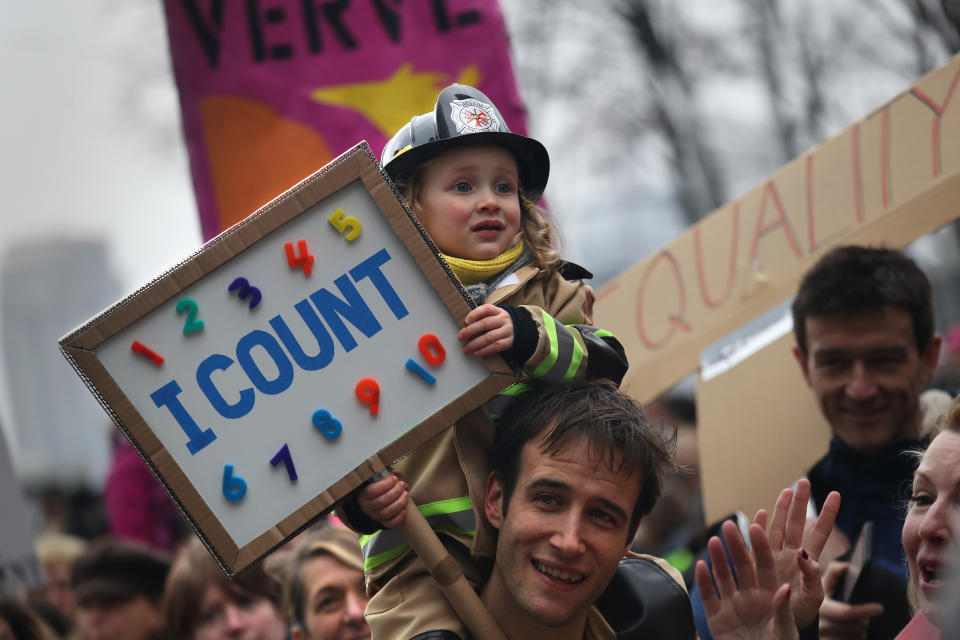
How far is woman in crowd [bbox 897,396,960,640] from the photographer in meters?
2.74

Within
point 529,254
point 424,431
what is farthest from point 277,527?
point 529,254

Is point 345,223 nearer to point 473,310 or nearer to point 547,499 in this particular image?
point 473,310

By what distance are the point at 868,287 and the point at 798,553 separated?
46.2 inches

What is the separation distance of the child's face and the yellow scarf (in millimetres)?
24

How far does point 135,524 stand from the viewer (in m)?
7.04

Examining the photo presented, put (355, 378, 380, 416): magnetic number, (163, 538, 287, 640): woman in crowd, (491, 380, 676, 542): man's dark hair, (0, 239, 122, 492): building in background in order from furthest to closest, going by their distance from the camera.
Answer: (0, 239, 122, 492): building in background < (163, 538, 287, 640): woman in crowd < (491, 380, 676, 542): man's dark hair < (355, 378, 380, 416): magnetic number

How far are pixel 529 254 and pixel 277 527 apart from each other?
1.00m

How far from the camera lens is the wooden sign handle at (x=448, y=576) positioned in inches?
113

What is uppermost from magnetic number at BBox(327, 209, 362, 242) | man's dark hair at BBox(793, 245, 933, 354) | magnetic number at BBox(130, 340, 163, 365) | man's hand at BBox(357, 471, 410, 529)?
magnetic number at BBox(327, 209, 362, 242)

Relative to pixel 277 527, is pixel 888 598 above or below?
below

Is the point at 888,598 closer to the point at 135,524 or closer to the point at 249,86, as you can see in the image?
the point at 249,86

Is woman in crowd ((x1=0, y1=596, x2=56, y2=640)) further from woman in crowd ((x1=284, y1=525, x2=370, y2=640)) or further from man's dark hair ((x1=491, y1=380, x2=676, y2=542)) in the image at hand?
man's dark hair ((x1=491, y1=380, x2=676, y2=542))

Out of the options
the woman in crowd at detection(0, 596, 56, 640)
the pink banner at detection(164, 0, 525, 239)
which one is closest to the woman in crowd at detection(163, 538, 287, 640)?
the woman in crowd at detection(0, 596, 56, 640)

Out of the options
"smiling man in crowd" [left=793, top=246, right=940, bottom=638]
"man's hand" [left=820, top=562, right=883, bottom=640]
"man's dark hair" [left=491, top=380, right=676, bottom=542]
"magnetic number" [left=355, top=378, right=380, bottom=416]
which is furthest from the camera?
"smiling man in crowd" [left=793, top=246, right=940, bottom=638]
